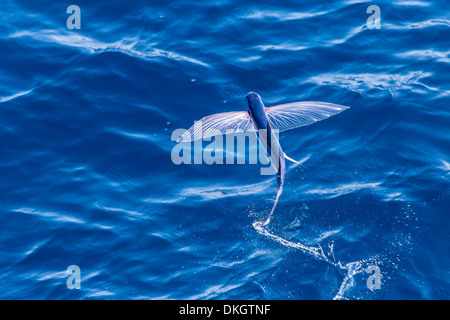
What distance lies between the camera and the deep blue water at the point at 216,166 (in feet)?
38.5

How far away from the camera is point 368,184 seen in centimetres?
1316

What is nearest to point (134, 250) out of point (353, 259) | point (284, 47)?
point (353, 259)

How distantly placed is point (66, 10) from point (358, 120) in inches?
307

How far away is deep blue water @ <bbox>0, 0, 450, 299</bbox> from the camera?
11750 mm

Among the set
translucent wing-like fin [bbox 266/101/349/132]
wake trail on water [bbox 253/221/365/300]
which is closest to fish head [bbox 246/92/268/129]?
translucent wing-like fin [bbox 266/101/349/132]

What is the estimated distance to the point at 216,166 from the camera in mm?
13969

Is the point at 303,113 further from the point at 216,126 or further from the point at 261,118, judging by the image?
the point at 216,126

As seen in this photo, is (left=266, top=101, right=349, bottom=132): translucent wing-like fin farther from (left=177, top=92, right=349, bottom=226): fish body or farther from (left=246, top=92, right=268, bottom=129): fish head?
(left=246, top=92, right=268, bottom=129): fish head

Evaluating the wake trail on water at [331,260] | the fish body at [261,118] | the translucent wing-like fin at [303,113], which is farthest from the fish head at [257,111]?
the wake trail on water at [331,260]

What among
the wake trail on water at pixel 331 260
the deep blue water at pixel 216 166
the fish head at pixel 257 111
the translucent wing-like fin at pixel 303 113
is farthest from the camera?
the deep blue water at pixel 216 166

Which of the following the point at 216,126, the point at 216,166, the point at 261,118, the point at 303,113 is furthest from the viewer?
the point at 216,166

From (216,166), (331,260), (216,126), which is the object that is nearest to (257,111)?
(216,126)

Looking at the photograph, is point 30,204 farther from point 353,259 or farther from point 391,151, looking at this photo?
point 391,151

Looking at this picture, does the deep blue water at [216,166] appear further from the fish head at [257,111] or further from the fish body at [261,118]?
the fish head at [257,111]
